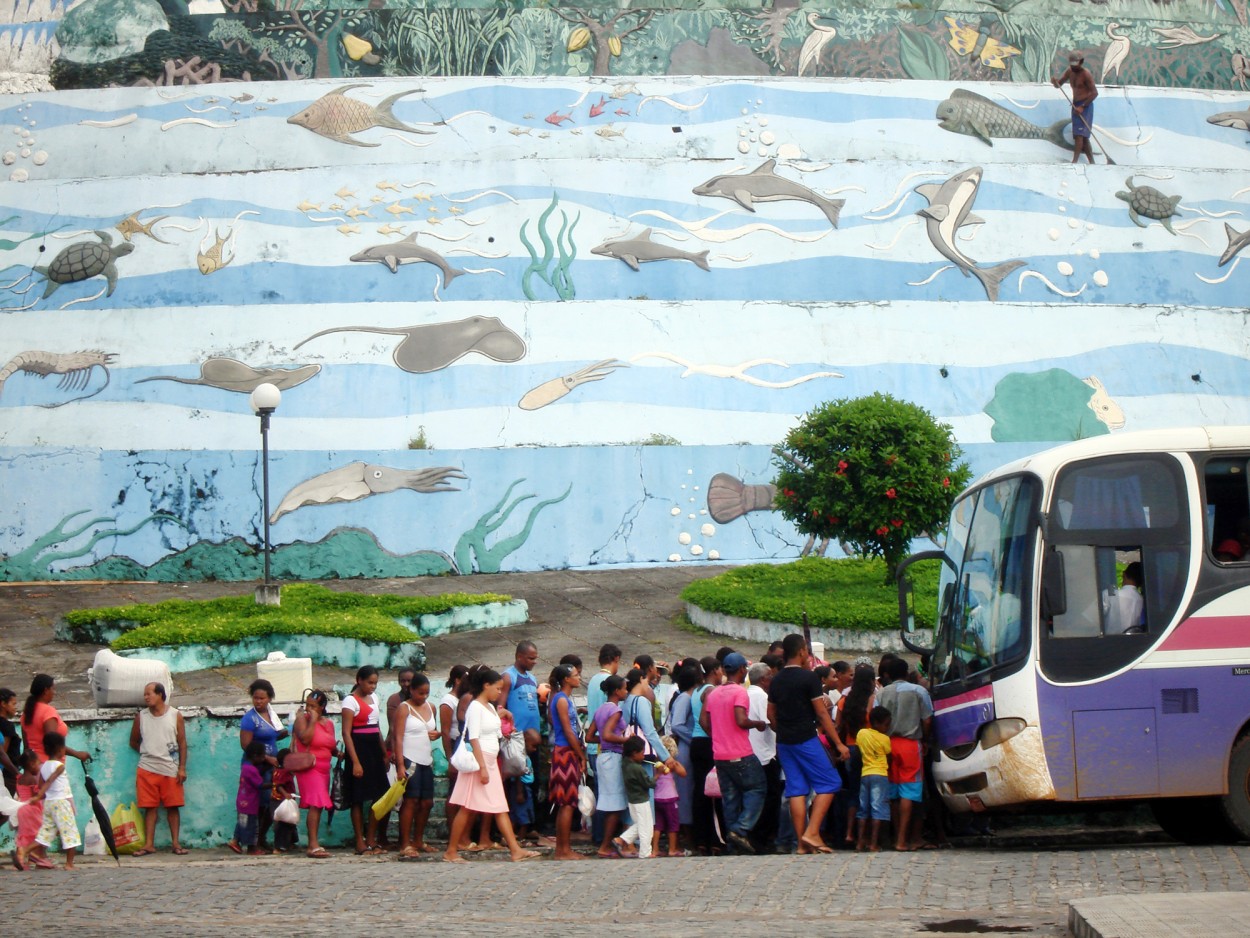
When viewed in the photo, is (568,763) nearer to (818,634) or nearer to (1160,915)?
(1160,915)

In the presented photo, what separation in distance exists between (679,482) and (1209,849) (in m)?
10.8

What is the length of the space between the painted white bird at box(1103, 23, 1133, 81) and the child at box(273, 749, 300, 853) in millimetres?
19612

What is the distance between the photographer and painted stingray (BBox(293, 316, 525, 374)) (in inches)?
775

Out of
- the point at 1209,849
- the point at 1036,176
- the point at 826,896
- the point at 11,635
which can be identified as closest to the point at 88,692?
the point at 11,635

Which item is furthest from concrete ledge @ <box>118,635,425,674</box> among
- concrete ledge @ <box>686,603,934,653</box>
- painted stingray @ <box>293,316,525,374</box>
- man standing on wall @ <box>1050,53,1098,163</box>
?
man standing on wall @ <box>1050,53,1098,163</box>

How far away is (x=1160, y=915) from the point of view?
606 centimetres

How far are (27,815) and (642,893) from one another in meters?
3.80

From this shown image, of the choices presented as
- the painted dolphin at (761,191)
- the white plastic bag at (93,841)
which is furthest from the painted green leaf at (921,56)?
the white plastic bag at (93,841)

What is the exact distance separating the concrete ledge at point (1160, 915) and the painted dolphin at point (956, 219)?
1546cm

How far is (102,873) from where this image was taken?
8.53 m

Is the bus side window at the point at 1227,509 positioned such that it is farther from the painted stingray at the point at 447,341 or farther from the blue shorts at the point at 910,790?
the painted stingray at the point at 447,341

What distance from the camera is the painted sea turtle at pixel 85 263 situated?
20.9 metres

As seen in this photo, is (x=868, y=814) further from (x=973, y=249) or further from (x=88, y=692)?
(x=973, y=249)

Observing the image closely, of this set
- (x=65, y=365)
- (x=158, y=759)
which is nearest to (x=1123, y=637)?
(x=158, y=759)
